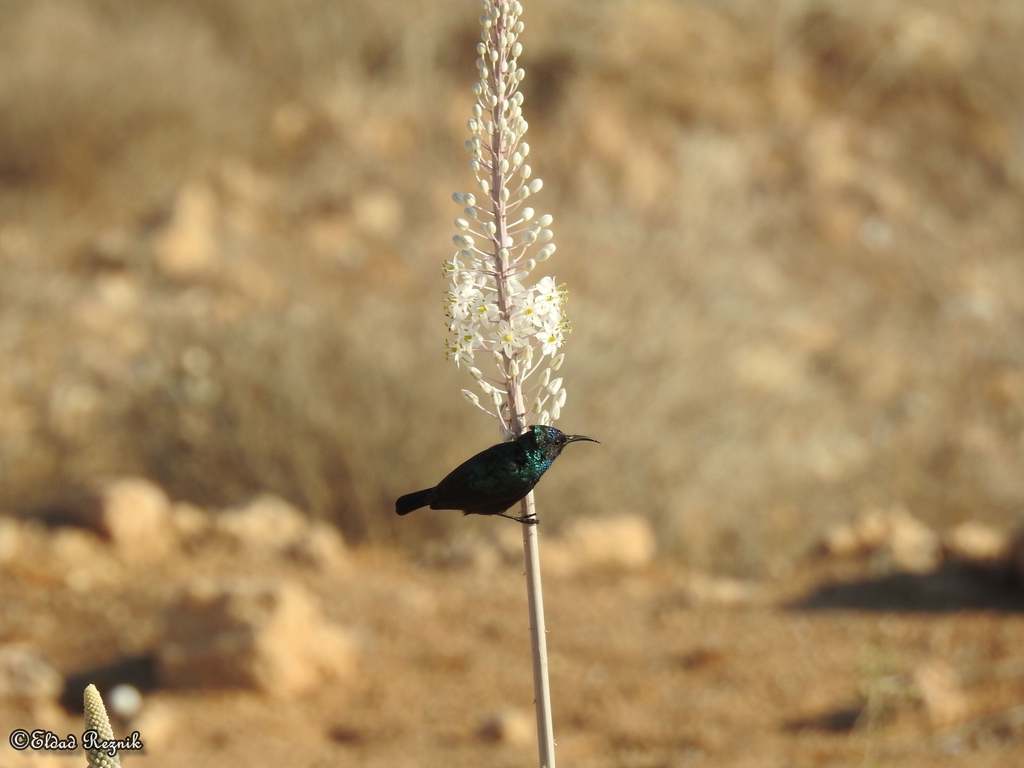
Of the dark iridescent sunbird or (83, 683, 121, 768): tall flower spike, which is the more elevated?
the dark iridescent sunbird

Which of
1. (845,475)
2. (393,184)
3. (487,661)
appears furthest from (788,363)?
(487,661)

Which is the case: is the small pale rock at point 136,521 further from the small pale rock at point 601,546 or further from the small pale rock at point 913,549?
the small pale rock at point 913,549

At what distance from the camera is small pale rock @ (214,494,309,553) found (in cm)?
537

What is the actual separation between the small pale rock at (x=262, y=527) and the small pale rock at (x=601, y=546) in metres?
1.29

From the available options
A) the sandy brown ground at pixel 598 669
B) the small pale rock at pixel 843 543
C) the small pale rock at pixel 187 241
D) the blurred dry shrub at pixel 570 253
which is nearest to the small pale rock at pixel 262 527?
the sandy brown ground at pixel 598 669

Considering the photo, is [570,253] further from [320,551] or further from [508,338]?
[508,338]

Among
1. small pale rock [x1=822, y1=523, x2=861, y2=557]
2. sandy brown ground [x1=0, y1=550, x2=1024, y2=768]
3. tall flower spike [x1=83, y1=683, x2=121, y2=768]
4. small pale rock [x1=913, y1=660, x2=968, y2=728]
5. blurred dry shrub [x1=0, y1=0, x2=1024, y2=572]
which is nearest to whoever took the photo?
tall flower spike [x1=83, y1=683, x2=121, y2=768]

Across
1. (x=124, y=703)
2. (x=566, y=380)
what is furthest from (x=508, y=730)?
(x=566, y=380)

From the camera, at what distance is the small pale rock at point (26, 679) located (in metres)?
3.83

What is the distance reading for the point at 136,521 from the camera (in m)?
5.25

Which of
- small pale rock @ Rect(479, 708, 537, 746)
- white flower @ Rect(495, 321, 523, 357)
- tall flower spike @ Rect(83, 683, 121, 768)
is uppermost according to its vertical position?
white flower @ Rect(495, 321, 523, 357)

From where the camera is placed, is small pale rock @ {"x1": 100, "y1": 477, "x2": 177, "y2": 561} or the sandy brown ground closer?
the sandy brown ground

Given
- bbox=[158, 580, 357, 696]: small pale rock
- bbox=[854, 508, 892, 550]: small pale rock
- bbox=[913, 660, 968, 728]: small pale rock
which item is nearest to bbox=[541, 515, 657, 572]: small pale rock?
bbox=[854, 508, 892, 550]: small pale rock

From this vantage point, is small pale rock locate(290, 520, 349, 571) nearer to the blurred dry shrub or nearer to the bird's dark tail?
the blurred dry shrub
